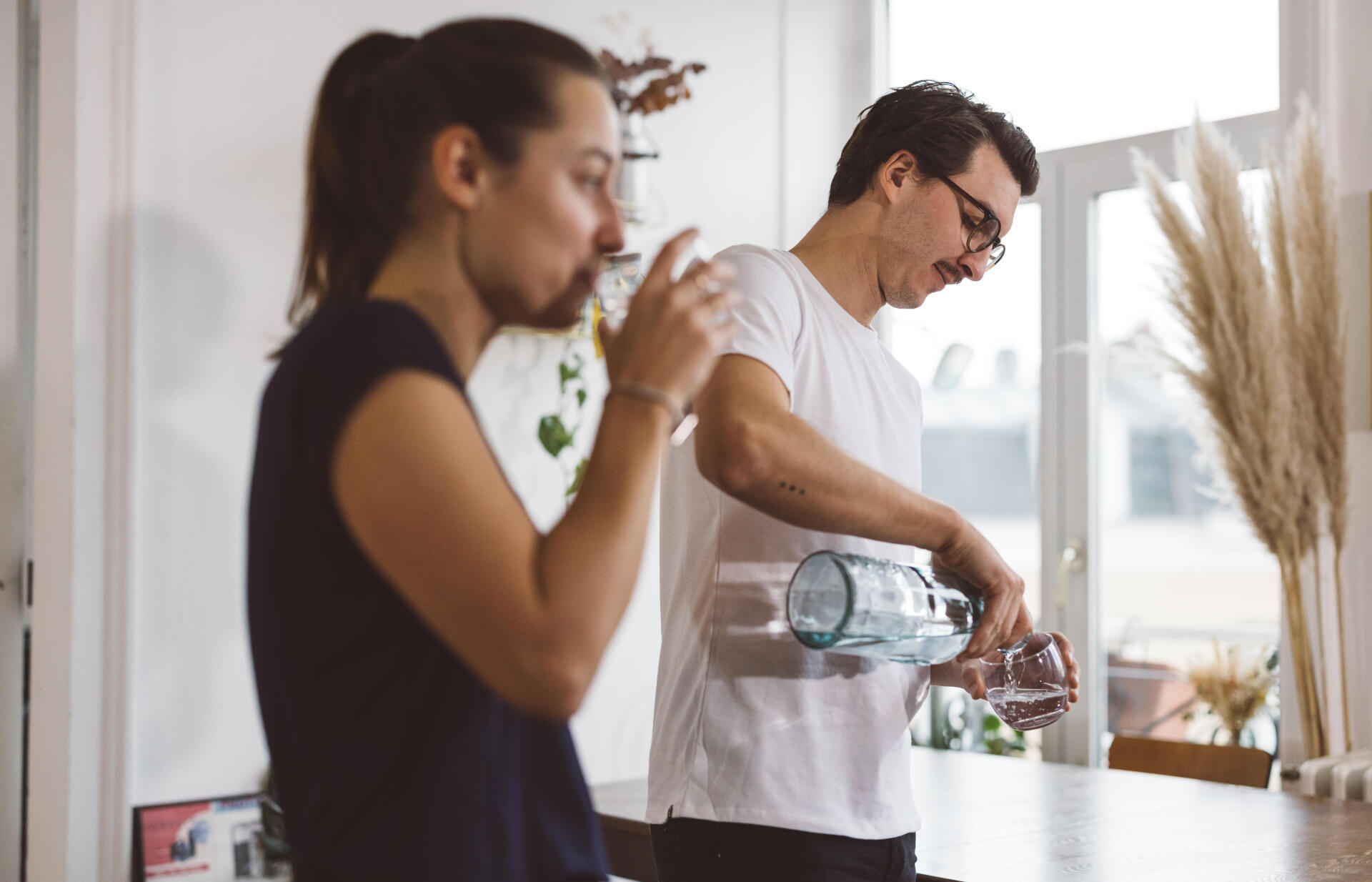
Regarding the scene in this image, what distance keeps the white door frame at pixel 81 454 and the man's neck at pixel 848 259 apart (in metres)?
1.63

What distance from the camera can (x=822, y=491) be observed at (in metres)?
1.14

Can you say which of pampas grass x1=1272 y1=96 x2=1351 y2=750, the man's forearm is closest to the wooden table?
the man's forearm

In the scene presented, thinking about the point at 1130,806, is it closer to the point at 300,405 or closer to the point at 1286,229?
the point at 1286,229

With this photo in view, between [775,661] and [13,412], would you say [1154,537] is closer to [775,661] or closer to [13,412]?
[775,661]

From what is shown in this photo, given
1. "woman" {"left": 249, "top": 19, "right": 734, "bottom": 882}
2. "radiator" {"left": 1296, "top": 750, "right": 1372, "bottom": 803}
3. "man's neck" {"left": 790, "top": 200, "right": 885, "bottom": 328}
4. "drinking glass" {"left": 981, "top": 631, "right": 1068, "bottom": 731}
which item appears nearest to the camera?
"woman" {"left": 249, "top": 19, "right": 734, "bottom": 882}

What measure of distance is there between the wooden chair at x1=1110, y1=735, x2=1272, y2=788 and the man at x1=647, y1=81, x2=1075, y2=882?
4.54ft

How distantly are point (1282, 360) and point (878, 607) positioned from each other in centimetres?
195

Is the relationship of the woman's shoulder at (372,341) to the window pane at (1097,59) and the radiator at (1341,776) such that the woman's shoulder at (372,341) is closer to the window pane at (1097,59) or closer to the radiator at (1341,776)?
the radiator at (1341,776)

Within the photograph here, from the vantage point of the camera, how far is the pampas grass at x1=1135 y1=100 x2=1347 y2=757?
2.65 m

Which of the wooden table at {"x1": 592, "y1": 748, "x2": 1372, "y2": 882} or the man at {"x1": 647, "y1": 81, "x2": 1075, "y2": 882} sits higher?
the man at {"x1": 647, "y1": 81, "x2": 1075, "y2": 882}

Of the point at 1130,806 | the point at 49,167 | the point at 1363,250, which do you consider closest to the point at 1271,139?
the point at 1363,250

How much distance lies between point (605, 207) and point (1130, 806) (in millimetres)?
1646

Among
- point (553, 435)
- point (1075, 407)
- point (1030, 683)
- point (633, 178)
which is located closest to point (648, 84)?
point (633, 178)

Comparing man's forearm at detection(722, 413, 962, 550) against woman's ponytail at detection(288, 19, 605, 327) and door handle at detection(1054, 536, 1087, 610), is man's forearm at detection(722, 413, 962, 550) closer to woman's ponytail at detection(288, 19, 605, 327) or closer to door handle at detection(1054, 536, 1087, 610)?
woman's ponytail at detection(288, 19, 605, 327)
